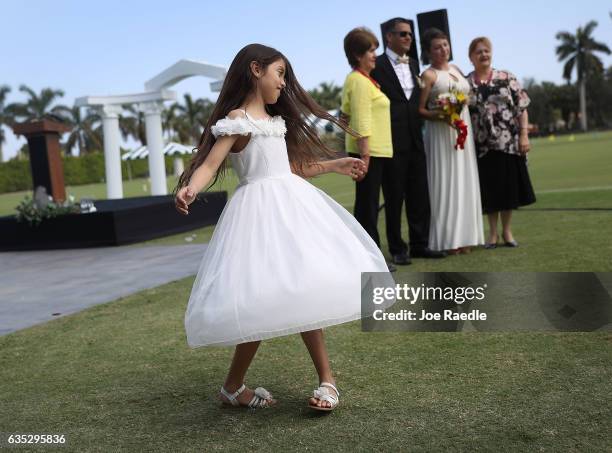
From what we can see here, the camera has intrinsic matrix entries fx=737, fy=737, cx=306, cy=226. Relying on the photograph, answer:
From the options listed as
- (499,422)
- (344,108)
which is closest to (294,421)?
(499,422)

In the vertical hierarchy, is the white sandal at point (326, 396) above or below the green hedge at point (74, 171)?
below

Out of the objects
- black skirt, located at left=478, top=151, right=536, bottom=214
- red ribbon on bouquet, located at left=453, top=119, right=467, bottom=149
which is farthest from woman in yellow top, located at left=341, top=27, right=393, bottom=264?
black skirt, located at left=478, top=151, right=536, bottom=214

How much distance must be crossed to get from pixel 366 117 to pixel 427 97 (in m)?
0.98

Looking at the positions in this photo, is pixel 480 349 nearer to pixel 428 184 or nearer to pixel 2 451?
pixel 2 451

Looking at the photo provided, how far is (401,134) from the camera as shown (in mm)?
6984

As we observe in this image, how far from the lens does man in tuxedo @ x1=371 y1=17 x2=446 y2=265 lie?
693 centimetres

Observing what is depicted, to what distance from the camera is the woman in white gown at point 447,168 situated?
7109 mm

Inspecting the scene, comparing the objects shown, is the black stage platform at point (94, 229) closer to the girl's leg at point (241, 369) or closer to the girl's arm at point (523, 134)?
the girl's arm at point (523, 134)

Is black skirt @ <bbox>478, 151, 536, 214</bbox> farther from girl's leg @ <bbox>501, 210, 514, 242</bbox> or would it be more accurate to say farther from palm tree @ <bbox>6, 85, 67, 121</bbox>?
palm tree @ <bbox>6, 85, 67, 121</bbox>

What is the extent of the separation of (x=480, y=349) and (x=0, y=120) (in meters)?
79.0

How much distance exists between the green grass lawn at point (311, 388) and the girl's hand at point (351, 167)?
0.99 m

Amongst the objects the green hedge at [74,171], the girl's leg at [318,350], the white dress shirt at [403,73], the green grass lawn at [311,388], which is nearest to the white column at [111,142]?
the white dress shirt at [403,73]

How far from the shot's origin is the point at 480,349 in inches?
155

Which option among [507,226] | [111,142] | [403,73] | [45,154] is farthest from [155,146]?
[507,226]
